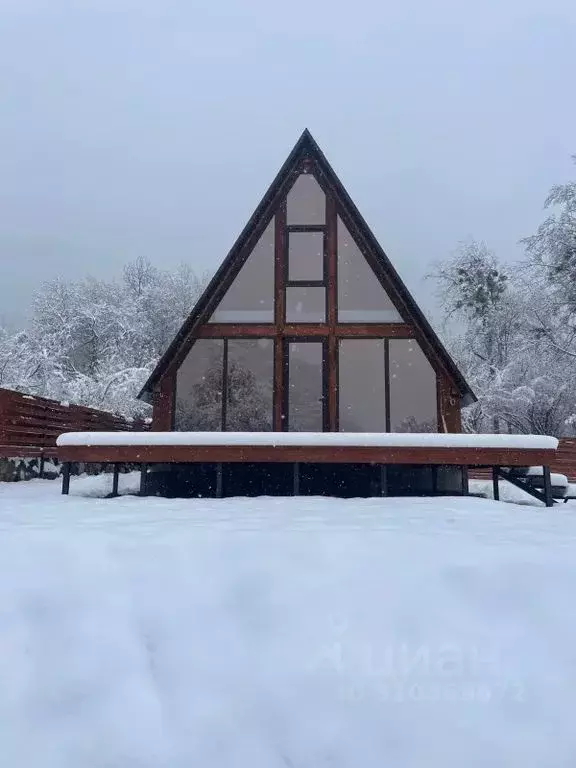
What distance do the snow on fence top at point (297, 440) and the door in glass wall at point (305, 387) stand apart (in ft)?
7.32

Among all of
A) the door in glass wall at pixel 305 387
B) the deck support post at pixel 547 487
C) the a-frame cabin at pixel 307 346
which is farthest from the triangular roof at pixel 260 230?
the deck support post at pixel 547 487

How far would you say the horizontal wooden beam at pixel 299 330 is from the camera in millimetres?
10336

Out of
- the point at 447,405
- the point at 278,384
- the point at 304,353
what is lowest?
the point at 447,405

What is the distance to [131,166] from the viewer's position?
147375 millimetres

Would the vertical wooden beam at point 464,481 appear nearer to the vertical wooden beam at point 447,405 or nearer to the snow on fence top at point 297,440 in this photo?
the vertical wooden beam at point 447,405

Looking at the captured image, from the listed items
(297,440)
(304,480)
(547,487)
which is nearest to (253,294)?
(304,480)

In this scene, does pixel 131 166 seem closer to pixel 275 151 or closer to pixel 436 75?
pixel 275 151

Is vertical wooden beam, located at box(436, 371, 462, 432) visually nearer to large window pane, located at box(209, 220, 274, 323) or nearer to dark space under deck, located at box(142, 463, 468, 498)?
dark space under deck, located at box(142, 463, 468, 498)

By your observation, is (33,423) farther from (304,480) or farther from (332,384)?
(332,384)

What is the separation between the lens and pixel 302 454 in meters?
7.97

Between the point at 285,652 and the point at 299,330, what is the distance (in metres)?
7.99

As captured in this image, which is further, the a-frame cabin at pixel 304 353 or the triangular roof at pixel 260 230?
the triangular roof at pixel 260 230

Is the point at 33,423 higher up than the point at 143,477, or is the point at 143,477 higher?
the point at 33,423

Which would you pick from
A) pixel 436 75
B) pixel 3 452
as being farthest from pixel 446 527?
pixel 436 75
